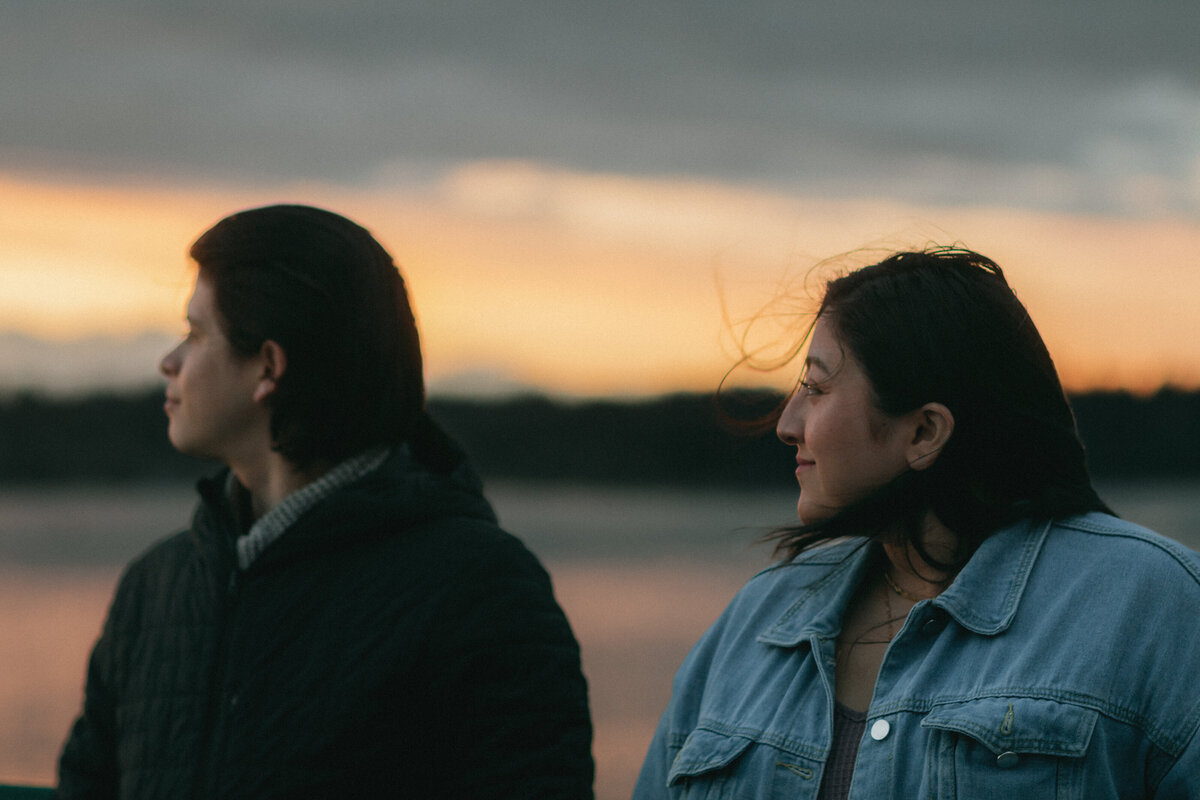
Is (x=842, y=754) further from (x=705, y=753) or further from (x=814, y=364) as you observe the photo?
(x=814, y=364)

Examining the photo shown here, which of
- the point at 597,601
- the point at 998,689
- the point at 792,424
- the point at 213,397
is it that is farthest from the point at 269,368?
the point at 597,601

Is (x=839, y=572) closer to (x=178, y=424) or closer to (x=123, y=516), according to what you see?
(x=178, y=424)

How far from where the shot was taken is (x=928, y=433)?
221 centimetres

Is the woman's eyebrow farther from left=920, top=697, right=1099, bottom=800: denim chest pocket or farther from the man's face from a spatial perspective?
the man's face

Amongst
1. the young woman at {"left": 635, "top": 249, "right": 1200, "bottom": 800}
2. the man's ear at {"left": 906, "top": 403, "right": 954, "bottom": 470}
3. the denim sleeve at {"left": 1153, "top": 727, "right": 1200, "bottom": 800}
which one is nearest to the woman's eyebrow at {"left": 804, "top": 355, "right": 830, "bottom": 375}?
the young woman at {"left": 635, "top": 249, "right": 1200, "bottom": 800}

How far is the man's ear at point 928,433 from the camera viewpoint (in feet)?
7.18

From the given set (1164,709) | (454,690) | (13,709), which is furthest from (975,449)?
(13,709)

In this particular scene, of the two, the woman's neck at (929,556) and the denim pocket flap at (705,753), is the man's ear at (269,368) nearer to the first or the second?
the denim pocket flap at (705,753)

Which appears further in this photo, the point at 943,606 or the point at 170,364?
the point at 170,364

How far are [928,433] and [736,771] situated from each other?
0.64 meters

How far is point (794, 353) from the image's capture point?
2.49m

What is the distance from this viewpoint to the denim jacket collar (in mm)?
2096

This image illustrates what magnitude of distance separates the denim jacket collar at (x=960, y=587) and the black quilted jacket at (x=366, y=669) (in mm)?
417

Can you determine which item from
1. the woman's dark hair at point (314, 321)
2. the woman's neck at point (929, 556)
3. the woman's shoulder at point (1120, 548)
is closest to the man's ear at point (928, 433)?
the woman's neck at point (929, 556)
